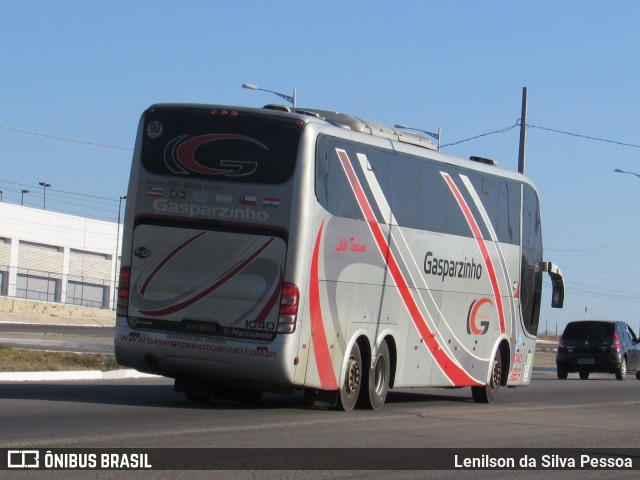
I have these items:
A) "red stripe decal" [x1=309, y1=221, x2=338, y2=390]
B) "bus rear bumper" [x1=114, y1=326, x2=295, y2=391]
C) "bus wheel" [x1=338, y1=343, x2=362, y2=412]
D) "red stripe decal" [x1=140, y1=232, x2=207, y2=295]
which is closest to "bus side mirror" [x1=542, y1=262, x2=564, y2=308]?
"bus wheel" [x1=338, y1=343, x2=362, y2=412]

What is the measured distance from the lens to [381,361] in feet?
60.4

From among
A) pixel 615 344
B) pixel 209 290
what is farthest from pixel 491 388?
pixel 615 344

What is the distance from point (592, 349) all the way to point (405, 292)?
19331mm

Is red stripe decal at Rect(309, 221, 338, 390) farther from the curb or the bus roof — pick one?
the curb

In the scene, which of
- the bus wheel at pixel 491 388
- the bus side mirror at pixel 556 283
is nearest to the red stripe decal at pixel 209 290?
the bus wheel at pixel 491 388

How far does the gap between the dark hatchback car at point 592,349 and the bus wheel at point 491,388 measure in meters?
14.7

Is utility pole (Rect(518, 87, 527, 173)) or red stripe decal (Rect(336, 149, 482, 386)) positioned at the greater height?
utility pole (Rect(518, 87, 527, 173))

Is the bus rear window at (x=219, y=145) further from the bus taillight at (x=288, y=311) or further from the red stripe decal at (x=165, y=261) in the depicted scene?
the bus taillight at (x=288, y=311)

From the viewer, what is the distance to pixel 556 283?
79.8 feet

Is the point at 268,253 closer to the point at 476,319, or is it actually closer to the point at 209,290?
the point at 209,290

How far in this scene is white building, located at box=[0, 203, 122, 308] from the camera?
82.3 m

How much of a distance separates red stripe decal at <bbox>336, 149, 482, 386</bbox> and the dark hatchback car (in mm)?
15838

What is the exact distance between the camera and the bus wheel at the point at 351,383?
1745 cm

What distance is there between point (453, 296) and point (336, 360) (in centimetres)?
404
